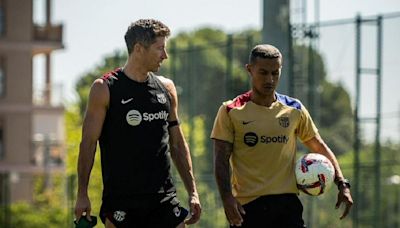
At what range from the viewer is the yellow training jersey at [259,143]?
31.9ft

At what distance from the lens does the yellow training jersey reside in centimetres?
971

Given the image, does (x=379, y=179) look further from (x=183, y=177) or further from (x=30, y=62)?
(x=30, y=62)

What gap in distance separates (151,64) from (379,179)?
28.7ft

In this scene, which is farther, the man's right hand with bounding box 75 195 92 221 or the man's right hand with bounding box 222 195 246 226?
the man's right hand with bounding box 222 195 246 226

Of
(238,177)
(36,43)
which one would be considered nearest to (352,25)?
(238,177)

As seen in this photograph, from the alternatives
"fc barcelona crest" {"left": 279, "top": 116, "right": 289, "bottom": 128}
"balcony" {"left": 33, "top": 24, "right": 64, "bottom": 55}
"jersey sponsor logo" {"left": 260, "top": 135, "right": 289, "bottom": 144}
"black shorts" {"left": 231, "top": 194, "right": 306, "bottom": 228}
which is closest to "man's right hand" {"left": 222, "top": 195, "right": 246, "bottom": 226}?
"black shorts" {"left": 231, "top": 194, "right": 306, "bottom": 228}

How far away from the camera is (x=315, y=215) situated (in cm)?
1775

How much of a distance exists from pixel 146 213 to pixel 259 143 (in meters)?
0.96

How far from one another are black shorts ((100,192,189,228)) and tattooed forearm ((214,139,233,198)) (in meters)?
0.40

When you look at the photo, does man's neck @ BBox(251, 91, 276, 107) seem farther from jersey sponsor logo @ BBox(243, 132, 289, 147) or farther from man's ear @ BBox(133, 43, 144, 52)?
man's ear @ BBox(133, 43, 144, 52)

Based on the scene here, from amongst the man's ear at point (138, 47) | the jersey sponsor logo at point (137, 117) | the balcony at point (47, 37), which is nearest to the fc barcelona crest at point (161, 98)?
the jersey sponsor logo at point (137, 117)

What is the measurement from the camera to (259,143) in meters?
9.71

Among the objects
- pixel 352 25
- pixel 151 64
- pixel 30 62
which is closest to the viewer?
pixel 151 64

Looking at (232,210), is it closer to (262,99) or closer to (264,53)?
(262,99)
